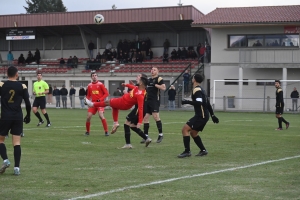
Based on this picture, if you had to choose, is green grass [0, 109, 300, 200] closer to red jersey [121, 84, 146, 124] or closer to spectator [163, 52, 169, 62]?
red jersey [121, 84, 146, 124]

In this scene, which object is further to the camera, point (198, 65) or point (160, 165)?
point (198, 65)

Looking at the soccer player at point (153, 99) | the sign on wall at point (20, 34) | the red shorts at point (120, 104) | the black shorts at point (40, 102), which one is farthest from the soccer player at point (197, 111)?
the sign on wall at point (20, 34)

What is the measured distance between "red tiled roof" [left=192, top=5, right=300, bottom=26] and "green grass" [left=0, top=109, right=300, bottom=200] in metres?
27.8

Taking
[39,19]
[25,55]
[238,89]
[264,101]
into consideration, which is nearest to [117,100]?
[264,101]

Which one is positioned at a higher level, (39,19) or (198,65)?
(39,19)

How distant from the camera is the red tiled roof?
1705 inches

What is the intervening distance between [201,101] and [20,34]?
4682 cm

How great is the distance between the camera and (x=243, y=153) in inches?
523

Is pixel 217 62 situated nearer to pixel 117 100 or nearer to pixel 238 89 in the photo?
pixel 238 89

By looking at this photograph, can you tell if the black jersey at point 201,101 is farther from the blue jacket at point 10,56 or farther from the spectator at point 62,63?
the blue jacket at point 10,56

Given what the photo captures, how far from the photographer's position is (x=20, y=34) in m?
56.6

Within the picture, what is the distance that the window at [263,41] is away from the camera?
141ft

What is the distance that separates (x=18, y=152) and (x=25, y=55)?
52388mm

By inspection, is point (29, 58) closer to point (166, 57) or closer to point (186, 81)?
point (166, 57)
